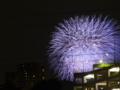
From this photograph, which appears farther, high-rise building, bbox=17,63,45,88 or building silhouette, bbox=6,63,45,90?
building silhouette, bbox=6,63,45,90

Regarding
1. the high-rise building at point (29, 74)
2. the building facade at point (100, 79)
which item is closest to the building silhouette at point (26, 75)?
the high-rise building at point (29, 74)

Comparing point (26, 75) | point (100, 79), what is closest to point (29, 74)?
point (26, 75)

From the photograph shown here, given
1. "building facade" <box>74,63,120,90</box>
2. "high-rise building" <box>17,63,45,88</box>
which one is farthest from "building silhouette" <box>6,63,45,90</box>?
"building facade" <box>74,63,120,90</box>

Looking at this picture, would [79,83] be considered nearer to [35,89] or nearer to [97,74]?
[97,74]

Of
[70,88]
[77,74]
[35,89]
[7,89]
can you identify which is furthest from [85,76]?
[70,88]

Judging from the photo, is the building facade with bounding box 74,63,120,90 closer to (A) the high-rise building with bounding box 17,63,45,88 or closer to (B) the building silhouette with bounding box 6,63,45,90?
(A) the high-rise building with bounding box 17,63,45,88

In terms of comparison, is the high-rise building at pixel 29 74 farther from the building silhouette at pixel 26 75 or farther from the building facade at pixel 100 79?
the building facade at pixel 100 79

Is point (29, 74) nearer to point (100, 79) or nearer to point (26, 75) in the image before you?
point (26, 75)

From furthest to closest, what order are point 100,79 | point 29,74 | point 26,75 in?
point 29,74 → point 26,75 → point 100,79

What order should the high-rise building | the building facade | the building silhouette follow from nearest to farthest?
the building facade < the high-rise building < the building silhouette

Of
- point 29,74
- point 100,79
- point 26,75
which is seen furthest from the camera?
point 29,74
